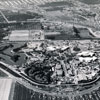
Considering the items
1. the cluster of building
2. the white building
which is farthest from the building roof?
the white building

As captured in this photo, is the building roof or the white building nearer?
the building roof

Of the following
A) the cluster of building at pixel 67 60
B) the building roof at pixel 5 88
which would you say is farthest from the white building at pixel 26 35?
the building roof at pixel 5 88

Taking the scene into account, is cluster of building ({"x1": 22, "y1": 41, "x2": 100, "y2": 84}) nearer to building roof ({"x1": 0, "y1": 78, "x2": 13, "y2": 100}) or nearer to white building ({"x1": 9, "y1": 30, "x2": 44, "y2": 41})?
white building ({"x1": 9, "y1": 30, "x2": 44, "y2": 41})

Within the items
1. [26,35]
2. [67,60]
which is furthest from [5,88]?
[26,35]

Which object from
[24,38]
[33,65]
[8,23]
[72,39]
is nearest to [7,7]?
[8,23]

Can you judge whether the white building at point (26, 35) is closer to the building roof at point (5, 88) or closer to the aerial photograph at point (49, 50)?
the aerial photograph at point (49, 50)

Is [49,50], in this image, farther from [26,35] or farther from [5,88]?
[5,88]

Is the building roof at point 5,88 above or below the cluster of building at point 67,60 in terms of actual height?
above

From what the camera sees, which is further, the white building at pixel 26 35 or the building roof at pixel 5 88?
the white building at pixel 26 35
